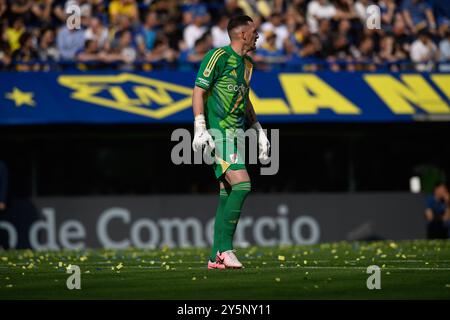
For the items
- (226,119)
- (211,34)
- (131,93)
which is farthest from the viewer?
(211,34)

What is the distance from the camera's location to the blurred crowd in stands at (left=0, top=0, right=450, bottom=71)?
22875 mm

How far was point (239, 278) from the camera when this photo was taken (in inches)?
442

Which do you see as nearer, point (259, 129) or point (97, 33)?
point (259, 129)

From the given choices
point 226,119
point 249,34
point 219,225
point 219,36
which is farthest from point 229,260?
point 219,36

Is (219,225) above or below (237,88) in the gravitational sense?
below

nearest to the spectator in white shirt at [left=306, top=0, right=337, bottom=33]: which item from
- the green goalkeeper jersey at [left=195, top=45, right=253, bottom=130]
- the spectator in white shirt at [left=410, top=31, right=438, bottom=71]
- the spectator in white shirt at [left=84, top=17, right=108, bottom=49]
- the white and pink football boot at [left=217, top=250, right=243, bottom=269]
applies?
the spectator in white shirt at [left=410, top=31, right=438, bottom=71]

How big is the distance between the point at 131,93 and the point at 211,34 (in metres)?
2.41

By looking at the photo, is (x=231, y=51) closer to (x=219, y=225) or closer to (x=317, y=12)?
(x=219, y=225)

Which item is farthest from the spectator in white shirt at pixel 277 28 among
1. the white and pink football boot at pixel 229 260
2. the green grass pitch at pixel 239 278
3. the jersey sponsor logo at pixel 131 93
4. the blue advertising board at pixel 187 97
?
the white and pink football boot at pixel 229 260

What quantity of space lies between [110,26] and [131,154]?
2.96 metres

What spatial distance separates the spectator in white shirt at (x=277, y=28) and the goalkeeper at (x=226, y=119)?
11.7 metres

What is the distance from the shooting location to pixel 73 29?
74.9ft

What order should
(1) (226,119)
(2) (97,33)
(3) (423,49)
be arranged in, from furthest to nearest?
1. (3) (423,49)
2. (2) (97,33)
3. (1) (226,119)

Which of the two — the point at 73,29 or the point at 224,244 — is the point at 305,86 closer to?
the point at 73,29
